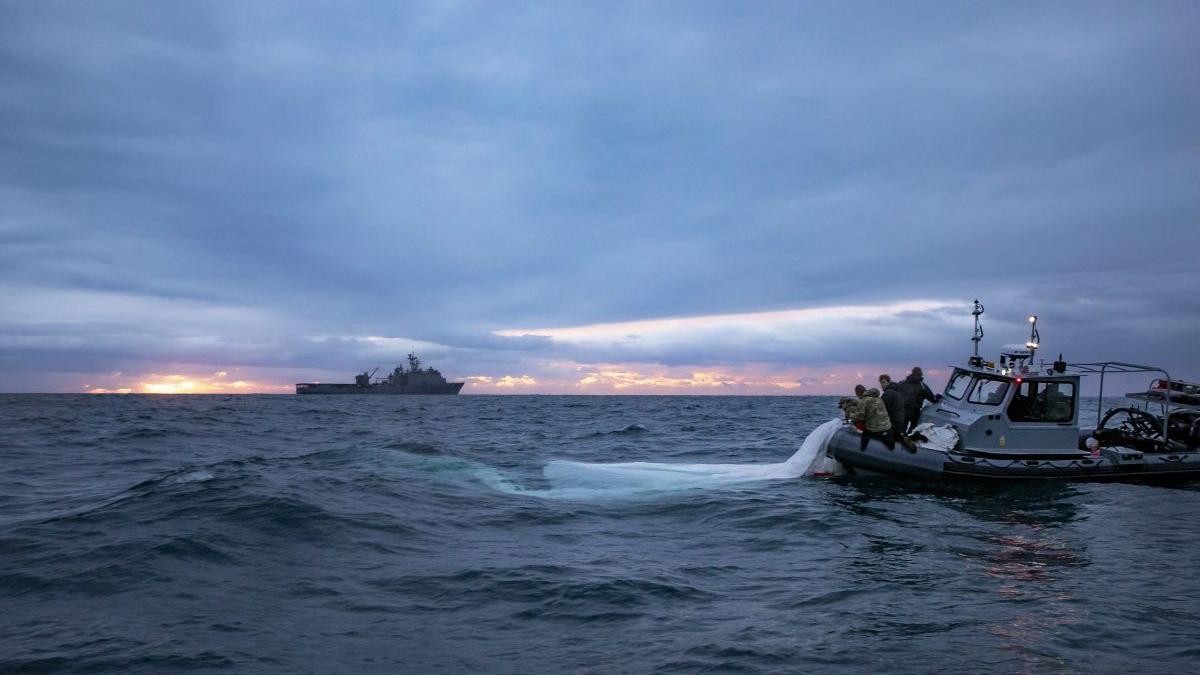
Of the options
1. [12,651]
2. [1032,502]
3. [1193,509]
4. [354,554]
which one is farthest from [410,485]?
[1193,509]

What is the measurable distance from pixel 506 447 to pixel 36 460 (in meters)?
15.0

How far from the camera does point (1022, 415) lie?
60.0 ft

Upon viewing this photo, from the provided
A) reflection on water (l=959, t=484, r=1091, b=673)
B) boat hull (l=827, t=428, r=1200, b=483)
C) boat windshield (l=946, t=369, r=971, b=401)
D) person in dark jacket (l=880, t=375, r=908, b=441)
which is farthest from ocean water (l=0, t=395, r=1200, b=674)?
boat windshield (l=946, t=369, r=971, b=401)

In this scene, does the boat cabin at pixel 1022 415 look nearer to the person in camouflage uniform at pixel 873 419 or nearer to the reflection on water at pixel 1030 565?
the reflection on water at pixel 1030 565

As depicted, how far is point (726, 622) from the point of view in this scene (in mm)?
8031

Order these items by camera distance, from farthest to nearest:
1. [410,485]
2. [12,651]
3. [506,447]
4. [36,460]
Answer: [506,447], [36,460], [410,485], [12,651]

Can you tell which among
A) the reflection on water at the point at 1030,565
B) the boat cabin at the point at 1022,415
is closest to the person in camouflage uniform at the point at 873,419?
the boat cabin at the point at 1022,415

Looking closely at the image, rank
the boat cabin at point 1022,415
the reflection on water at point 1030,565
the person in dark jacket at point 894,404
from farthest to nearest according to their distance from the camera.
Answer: the person in dark jacket at point 894,404
the boat cabin at point 1022,415
the reflection on water at point 1030,565

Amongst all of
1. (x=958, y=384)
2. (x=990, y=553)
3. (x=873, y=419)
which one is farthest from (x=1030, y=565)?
(x=958, y=384)

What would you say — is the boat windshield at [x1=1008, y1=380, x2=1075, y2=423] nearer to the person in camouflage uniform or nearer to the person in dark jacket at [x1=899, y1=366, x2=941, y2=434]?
the person in dark jacket at [x1=899, y1=366, x2=941, y2=434]

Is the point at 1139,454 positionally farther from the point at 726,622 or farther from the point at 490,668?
the point at 490,668

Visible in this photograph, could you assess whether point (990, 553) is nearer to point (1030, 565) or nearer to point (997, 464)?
point (1030, 565)

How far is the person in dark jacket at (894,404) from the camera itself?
1814 cm

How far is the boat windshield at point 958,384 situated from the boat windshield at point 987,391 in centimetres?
22
